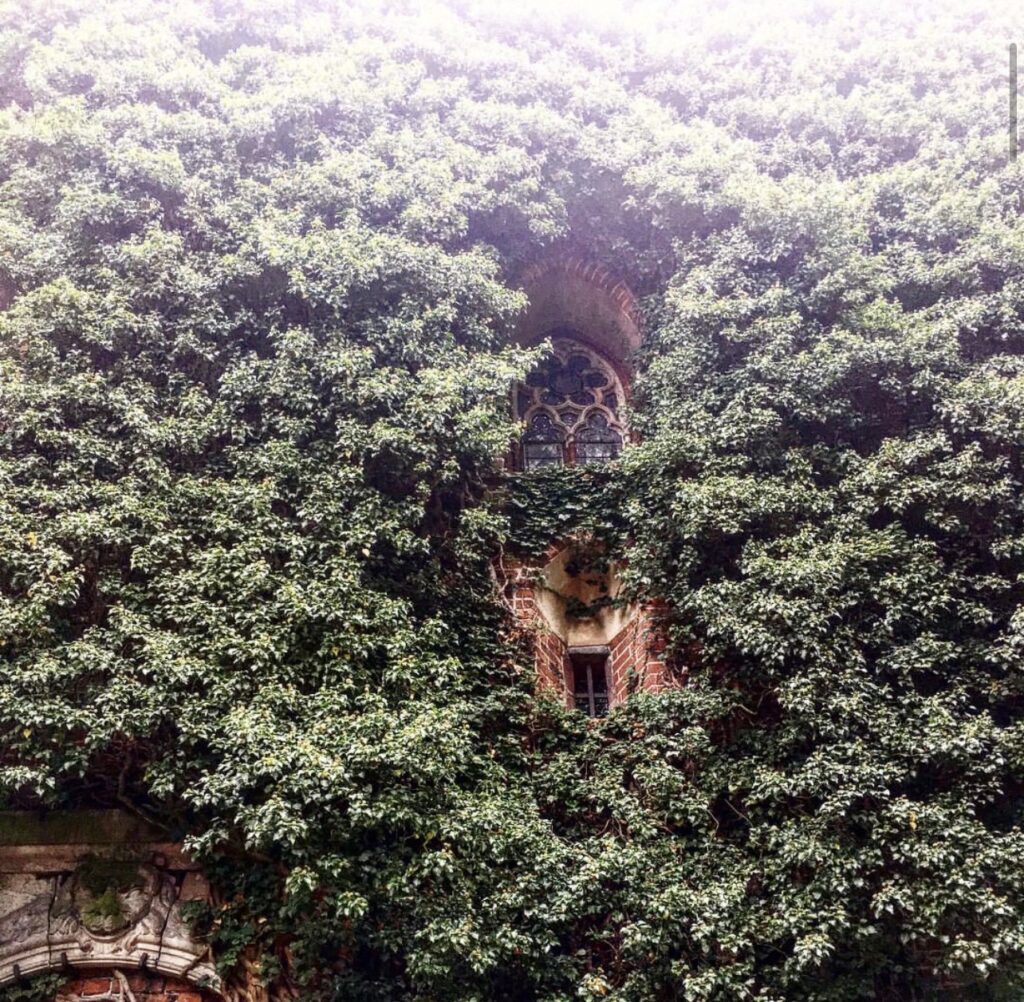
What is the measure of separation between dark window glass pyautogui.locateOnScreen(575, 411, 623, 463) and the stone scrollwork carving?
604cm

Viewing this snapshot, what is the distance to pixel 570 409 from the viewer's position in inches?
434

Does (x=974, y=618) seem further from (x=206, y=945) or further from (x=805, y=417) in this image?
(x=206, y=945)

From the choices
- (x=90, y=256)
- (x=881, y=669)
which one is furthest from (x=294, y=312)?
(x=881, y=669)

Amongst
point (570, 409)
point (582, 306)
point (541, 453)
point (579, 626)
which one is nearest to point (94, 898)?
point (579, 626)

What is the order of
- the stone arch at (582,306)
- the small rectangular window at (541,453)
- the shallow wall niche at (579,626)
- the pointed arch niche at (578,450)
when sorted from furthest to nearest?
1. the stone arch at (582,306)
2. the small rectangular window at (541,453)
3. the pointed arch niche at (578,450)
4. the shallow wall niche at (579,626)

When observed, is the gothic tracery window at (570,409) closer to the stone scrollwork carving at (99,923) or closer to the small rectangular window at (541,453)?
the small rectangular window at (541,453)

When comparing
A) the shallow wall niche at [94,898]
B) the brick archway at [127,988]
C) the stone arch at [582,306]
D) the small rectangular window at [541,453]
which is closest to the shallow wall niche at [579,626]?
the small rectangular window at [541,453]

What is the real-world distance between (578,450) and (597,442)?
9.7 inches

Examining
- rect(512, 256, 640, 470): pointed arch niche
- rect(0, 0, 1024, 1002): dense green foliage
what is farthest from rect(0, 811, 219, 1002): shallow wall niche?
rect(512, 256, 640, 470): pointed arch niche

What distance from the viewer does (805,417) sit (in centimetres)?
805

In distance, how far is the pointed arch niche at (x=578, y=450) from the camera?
28.0ft

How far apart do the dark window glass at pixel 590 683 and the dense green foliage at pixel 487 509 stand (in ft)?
4.13

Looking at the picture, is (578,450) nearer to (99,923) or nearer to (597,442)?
(597,442)

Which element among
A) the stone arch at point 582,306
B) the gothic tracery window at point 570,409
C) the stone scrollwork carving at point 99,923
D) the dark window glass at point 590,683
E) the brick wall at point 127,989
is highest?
the stone arch at point 582,306
